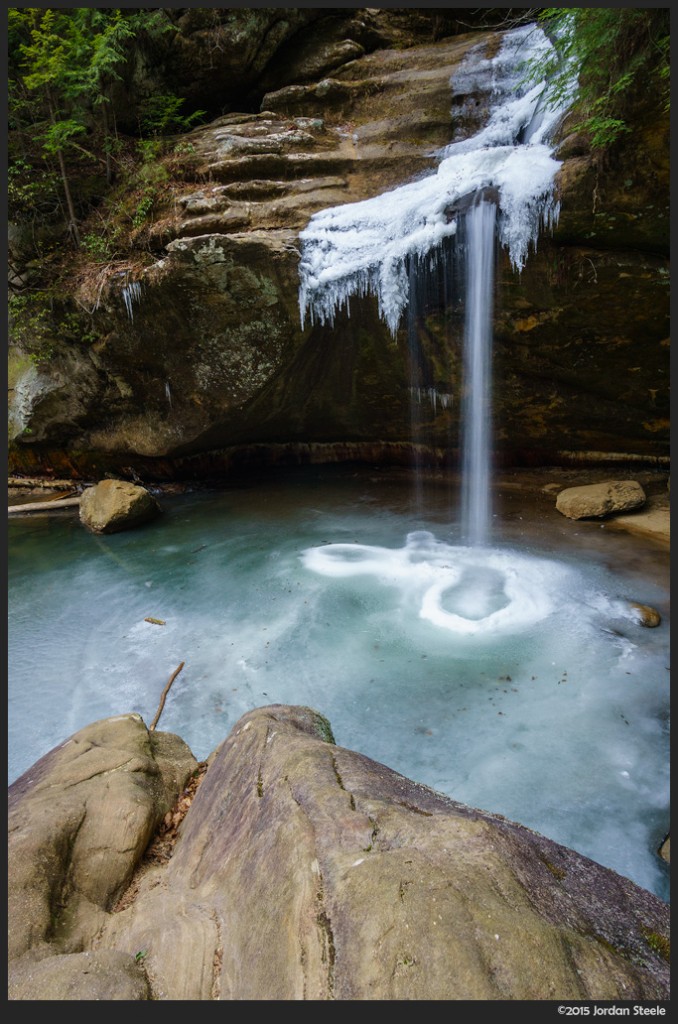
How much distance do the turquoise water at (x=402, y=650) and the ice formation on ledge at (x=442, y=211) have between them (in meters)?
3.77

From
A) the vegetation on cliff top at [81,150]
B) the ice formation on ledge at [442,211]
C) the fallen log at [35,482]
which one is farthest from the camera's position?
the fallen log at [35,482]

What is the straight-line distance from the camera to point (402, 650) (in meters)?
5.23

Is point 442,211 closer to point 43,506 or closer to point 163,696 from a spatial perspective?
point 163,696

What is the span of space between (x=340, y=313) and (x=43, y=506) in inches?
289

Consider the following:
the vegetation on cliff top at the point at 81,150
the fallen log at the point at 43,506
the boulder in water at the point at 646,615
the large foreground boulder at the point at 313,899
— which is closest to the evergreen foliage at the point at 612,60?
the vegetation on cliff top at the point at 81,150

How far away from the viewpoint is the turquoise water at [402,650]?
3684 mm

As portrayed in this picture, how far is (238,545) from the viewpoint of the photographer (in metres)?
8.07

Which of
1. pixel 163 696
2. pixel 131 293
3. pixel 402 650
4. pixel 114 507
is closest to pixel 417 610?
pixel 402 650

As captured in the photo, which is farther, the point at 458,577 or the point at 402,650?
the point at 458,577

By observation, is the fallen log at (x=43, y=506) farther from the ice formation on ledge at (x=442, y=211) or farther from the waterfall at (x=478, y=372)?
the waterfall at (x=478, y=372)

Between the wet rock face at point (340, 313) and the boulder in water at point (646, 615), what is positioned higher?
the wet rock face at point (340, 313)

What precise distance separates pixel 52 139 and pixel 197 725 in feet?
33.7

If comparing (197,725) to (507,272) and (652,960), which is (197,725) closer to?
(652,960)

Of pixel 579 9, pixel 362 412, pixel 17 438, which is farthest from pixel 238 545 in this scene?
pixel 579 9
